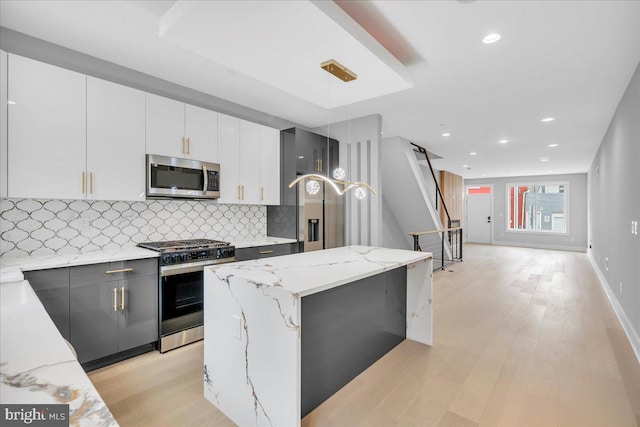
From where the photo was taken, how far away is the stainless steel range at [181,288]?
9.28ft

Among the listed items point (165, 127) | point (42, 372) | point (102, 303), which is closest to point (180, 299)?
point (102, 303)

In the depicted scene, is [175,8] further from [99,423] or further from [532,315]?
[532,315]

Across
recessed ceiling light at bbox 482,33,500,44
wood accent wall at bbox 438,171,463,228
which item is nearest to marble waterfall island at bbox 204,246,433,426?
recessed ceiling light at bbox 482,33,500,44

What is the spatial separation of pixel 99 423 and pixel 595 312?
5.18 meters

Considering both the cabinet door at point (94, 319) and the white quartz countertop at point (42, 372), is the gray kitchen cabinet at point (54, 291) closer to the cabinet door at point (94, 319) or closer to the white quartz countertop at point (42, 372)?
the cabinet door at point (94, 319)

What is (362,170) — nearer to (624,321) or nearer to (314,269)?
(314,269)

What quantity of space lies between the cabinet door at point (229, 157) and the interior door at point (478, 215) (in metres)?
10.8

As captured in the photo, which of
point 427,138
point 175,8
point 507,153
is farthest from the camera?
point 507,153

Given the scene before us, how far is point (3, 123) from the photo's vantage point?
7.22ft

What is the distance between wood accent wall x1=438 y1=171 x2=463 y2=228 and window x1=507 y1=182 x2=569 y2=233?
190 cm

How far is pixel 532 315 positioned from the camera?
12.5ft

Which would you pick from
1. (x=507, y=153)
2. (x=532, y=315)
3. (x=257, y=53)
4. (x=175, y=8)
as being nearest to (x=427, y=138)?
(x=507, y=153)

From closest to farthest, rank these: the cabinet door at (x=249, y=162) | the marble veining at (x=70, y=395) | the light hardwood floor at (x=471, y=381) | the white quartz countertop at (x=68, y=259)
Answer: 1. the marble veining at (x=70, y=395)
2. the light hardwood floor at (x=471, y=381)
3. the white quartz countertop at (x=68, y=259)
4. the cabinet door at (x=249, y=162)

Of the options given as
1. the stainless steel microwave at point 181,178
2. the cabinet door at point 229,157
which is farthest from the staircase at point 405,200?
the stainless steel microwave at point 181,178
